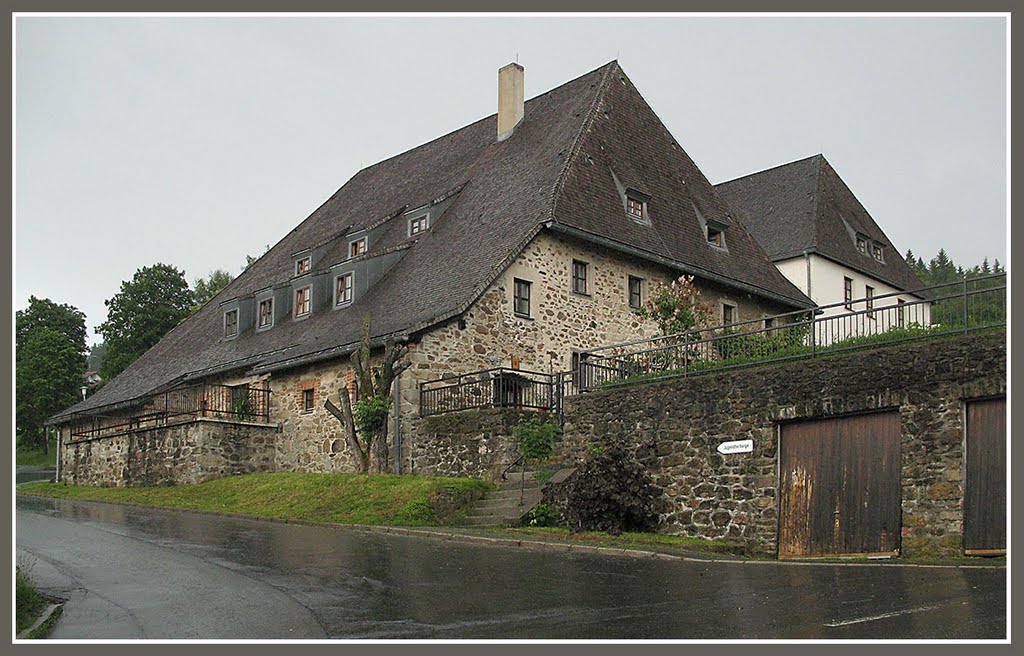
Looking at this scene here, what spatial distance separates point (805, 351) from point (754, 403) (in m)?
1.22

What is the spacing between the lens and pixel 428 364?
86.8 feet

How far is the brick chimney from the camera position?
35.3 metres

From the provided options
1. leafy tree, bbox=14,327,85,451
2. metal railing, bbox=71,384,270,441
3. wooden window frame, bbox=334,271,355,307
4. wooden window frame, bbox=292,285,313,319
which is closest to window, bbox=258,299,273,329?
wooden window frame, bbox=292,285,313,319

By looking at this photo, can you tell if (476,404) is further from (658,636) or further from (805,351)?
(658,636)

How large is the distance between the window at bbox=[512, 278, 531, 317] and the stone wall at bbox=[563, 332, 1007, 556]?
20.2 ft

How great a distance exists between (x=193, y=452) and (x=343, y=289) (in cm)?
590

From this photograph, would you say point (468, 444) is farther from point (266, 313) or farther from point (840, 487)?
point (266, 313)

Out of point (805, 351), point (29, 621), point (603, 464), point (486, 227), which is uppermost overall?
point (486, 227)

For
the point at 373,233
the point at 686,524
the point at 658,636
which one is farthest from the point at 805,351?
the point at 373,233

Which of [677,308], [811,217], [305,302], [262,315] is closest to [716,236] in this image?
Answer: [677,308]

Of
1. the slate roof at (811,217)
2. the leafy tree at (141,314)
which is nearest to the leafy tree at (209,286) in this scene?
the leafy tree at (141,314)

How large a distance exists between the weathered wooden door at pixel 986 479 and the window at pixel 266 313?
2262 cm

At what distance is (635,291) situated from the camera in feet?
100

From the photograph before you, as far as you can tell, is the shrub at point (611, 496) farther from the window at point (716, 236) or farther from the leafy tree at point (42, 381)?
the leafy tree at point (42, 381)
